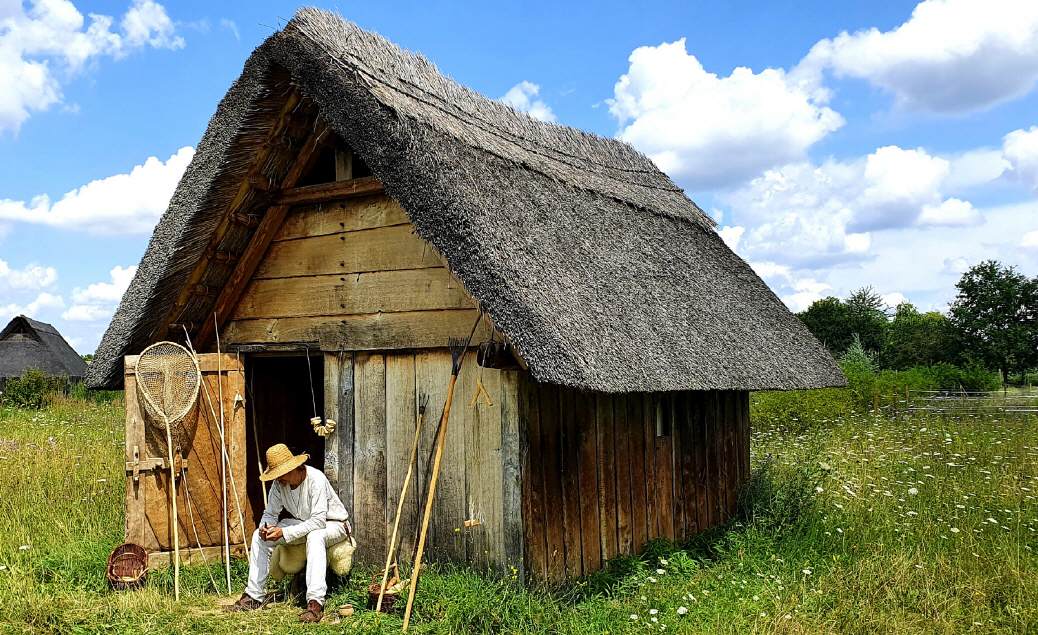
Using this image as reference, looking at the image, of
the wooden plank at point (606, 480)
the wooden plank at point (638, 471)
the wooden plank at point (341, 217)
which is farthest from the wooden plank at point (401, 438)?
the wooden plank at point (638, 471)

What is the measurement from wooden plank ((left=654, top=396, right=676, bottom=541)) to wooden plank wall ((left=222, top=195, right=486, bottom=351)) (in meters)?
2.27

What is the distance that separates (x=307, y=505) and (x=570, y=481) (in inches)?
70.6

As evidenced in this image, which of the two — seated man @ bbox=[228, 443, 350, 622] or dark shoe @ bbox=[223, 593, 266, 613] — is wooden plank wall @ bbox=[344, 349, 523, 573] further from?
dark shoe @ bbox=[223, 593, 266, 613]

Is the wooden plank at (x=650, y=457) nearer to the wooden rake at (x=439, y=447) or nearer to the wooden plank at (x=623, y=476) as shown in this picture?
the wooden plank at (x=623, y=476)

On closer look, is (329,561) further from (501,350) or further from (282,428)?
(282,428)

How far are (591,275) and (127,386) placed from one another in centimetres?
357

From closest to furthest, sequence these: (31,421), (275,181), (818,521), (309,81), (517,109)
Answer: (309,81) → (275,181) → (818,521) → (517,109) → (31,421)

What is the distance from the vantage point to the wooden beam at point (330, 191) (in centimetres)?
597

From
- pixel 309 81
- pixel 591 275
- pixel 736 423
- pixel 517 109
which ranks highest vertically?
pixel 517 109

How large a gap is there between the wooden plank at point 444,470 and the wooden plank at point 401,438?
0.10 meters

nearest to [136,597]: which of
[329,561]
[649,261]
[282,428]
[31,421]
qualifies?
[329,561]

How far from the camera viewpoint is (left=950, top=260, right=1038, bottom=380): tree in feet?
111

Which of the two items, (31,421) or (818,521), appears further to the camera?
(31,421)

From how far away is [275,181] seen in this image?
→ 6.36 meters
